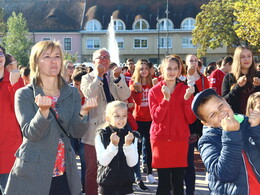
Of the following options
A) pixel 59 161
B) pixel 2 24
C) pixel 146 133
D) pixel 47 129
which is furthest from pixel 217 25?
pixel 47 129

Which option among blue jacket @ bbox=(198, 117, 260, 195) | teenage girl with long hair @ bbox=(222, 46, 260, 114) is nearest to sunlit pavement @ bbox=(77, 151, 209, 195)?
teenage girl with long hair @ bbox=(222, 46, 260, 114)

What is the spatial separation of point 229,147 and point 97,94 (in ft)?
9.93

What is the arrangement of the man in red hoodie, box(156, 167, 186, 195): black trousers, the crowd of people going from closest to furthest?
1. the crowd of people
2. the man in red hoodie
3. box(156, 167, 186, 195): black trousers

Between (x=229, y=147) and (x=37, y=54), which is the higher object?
(x=37, y=54)

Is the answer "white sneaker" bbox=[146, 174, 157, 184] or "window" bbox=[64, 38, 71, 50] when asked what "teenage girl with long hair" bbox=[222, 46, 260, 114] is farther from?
"window" bbox=[64, 38, 71, 50]

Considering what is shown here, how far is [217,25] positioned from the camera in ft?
136

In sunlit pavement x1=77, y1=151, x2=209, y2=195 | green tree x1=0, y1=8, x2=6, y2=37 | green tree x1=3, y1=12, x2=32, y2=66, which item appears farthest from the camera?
green tree x1=0, y1=8, x2=6, y2=37

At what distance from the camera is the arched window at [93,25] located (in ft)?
165

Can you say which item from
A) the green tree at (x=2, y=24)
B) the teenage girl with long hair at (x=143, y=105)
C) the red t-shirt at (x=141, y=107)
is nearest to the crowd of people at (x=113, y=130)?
the teenage girl with long hair at (x=143, y=105)

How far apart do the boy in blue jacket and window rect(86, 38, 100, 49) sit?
158 feet

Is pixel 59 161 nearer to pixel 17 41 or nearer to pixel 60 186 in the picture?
pixel 60 186

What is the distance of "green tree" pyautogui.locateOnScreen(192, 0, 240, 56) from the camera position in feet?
135

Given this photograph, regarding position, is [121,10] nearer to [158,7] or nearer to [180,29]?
[158,7]

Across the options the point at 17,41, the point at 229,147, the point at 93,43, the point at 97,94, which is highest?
the point at 93,43
